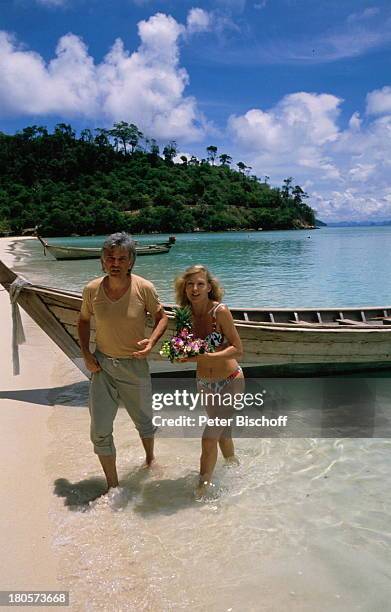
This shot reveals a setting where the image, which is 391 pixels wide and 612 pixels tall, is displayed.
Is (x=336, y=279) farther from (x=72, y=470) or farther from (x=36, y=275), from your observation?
(x=72, y=470)

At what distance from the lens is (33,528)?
3.29 meters

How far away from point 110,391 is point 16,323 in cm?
189

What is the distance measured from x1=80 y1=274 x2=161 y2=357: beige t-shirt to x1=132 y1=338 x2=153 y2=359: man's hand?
30 millimetres

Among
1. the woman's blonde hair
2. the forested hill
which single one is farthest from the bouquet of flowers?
the forested hill

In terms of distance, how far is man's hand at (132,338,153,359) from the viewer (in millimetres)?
3283

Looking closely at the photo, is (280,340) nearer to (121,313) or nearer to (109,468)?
(109,468)

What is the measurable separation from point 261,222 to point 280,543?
123 meters

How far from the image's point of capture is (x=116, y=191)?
104250mm

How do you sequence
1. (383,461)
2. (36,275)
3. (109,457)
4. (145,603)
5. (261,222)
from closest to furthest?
(145,603)
(109,457)
(383,461)
(36,275)
(261,222)

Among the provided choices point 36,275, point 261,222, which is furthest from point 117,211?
point 36,275

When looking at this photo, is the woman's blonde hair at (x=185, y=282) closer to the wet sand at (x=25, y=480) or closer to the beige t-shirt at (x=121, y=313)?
the beige t-shirt at (x=121, y=313)

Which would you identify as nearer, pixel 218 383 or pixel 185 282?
pixel 185 282

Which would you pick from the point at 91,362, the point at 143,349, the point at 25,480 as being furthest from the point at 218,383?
the point at 25,480

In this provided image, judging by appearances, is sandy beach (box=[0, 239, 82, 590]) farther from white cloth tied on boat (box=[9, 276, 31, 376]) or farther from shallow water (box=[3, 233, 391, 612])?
white cloth tied on boat (box=[9, 276, 31, 376])
